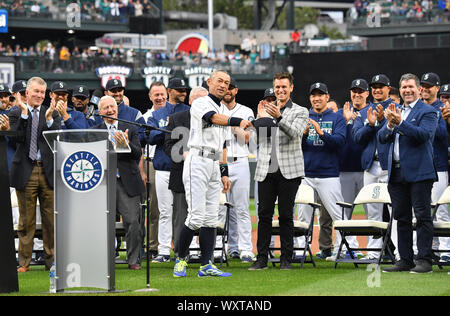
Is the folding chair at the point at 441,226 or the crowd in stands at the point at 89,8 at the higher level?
the crowd in stands at the point at 89,8

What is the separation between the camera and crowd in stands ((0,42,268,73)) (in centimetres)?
3738

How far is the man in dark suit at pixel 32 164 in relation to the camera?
34.8 ft

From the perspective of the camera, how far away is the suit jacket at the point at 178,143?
1111cm

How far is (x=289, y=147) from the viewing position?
10789 mm

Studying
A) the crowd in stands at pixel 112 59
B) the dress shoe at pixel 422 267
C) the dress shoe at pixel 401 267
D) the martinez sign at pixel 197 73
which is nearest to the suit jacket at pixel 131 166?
the dress shoe at pixel 401 267

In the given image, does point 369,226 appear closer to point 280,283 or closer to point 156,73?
point 280,283

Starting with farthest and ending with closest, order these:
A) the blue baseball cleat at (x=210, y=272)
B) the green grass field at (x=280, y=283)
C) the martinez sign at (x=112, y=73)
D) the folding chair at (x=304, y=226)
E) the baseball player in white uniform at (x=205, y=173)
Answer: the martinez sign at (x=112, y=73) < the folding chair at (x=304, y=226) < the blue baseball cleat at (x=210, y=272) < the baseball player in white uniform at (x=205, y=173) < the green grass field at (x=280, y=283)

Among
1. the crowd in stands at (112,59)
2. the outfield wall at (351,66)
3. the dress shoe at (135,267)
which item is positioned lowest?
the dress shoe at (135,267)

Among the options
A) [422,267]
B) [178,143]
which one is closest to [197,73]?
[178,143]

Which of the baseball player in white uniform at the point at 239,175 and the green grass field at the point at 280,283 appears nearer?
the green grass field at the point at 280,283

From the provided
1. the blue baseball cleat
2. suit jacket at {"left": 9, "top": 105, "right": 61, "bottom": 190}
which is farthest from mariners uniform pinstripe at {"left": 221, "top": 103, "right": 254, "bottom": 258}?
suit jacket at {"left": 9, "top": 105, "right": 61, "bottom": 190}

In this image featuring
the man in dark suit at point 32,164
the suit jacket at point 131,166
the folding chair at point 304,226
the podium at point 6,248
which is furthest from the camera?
the folding chair at point 304,226

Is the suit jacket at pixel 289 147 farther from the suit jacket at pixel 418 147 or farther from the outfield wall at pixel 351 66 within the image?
the outfield wall at pixel 351 66

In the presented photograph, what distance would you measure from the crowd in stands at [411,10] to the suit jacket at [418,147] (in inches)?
1216
